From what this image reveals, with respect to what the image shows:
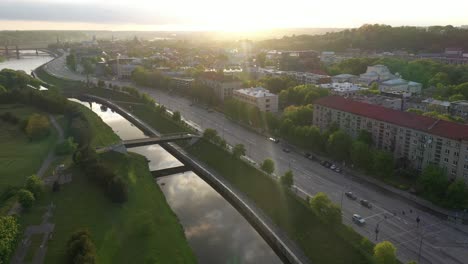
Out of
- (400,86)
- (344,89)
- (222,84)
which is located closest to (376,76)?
(400,86)

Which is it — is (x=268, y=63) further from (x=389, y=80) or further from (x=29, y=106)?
(x=29, y=106)

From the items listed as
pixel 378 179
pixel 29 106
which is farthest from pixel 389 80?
pixel 29 106

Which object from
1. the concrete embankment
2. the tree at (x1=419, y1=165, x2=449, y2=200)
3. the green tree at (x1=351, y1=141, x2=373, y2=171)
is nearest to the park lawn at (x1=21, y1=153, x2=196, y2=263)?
the concrete embankment

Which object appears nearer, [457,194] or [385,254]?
[385,254]

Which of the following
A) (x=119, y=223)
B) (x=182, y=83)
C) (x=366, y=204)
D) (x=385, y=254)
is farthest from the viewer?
(x=182, y=83)

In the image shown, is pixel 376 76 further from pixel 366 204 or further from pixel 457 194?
pixel 366 204

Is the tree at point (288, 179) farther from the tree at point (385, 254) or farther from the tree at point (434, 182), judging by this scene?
the tree at point (385, 254)

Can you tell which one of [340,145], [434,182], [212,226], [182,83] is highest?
[182,83]
